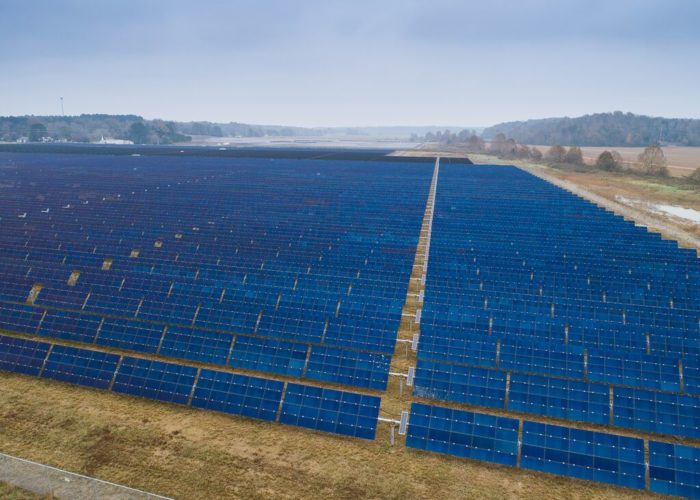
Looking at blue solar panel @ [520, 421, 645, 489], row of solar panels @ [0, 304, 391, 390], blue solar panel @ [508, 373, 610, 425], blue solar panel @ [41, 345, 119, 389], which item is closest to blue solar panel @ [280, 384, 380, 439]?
row of solar panels @ [0, 304, 391, 390]

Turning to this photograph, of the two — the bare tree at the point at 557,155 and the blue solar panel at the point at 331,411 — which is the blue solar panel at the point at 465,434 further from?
the bare tree at the point at 557,155

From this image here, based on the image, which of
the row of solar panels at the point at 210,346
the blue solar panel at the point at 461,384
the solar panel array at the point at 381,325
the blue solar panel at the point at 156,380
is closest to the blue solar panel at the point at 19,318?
the row of solar panels at the point at 210,346

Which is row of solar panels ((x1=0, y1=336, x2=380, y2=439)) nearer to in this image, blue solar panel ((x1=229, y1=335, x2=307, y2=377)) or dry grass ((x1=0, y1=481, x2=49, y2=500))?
blue solar panel ((x1=229, y1=335, x2=307, y2=377))

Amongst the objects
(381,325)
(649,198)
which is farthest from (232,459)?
(649,198)

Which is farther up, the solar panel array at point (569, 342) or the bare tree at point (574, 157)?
the bare tree at point (574, 157)

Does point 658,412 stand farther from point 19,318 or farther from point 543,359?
point 19,318

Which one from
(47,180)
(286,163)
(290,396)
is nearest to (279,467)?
(290,396)
